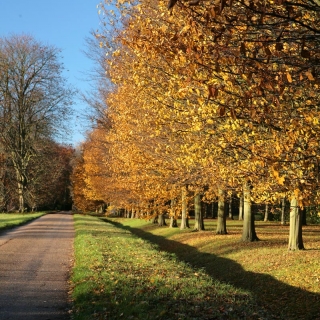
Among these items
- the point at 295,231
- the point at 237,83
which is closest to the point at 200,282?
the point at 237,83

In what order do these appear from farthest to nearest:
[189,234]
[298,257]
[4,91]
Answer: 1. [4,91]
2. [189,234]
3. [298,257]

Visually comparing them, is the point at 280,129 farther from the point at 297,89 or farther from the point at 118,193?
the point at 118,193

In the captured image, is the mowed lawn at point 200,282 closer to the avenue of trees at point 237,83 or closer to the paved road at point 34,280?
the paved road at point 34,280

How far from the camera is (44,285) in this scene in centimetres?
970

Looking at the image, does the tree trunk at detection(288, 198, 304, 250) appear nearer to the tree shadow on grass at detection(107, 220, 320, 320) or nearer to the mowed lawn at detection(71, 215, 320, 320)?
the mowed lawn at detection(71, 215, 320, 320)

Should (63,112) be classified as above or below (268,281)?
above

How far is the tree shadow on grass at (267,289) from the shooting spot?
1082cm

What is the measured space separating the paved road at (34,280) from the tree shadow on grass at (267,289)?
396 cm

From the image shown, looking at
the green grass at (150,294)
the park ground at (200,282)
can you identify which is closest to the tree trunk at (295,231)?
the park ground at (200,282)

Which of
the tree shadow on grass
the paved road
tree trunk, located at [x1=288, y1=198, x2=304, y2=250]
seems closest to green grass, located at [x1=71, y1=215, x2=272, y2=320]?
the paved road

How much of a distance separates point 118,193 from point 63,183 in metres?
49.3

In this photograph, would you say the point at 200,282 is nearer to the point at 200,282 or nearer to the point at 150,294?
the point at 200,282

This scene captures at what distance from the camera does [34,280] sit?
1023 cm

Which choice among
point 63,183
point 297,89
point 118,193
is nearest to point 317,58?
point 297,89
